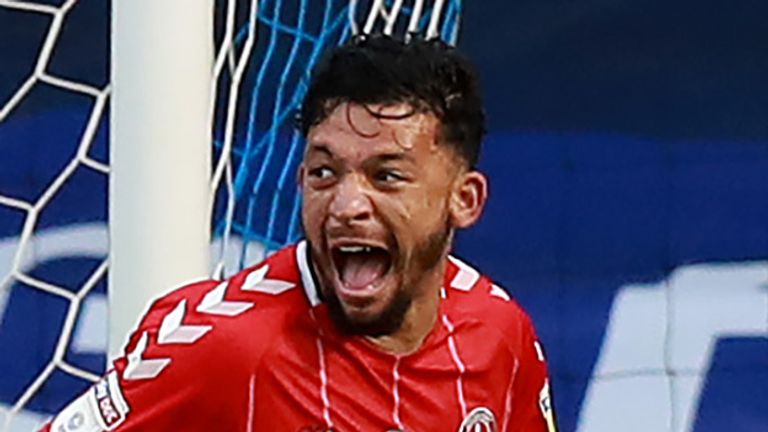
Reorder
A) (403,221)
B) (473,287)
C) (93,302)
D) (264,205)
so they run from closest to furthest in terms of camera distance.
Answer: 1. (403,221)
2. (473,287)
3. (264,205)
4. (93,302)

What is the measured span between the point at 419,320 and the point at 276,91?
612 millimetres

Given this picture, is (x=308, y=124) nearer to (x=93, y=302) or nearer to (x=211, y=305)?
(x=211, y=305)

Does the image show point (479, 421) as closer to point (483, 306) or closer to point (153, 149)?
point (483, 306)

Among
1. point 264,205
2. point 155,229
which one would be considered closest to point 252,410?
point 155,229

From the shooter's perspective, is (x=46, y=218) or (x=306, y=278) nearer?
(x=306, y=278)

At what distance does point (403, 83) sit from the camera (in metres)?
1.15

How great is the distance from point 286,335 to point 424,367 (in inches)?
4.2

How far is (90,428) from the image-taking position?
117 cm

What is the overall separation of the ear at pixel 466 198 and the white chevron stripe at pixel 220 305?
14 centimetres

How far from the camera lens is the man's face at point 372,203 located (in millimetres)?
1132

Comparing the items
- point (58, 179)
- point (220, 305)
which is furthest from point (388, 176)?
point (58, 179)

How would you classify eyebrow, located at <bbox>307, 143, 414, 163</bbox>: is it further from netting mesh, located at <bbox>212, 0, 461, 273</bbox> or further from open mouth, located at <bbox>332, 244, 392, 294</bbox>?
netting mesh, located at <bbox>212, 0, 461, 273</bbox>

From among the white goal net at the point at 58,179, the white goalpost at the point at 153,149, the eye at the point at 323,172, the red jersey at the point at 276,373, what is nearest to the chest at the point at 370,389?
the red jersey at the point at 276,373

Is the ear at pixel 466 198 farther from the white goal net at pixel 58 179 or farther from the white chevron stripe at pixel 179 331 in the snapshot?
the white goal net at pixel 58 179
